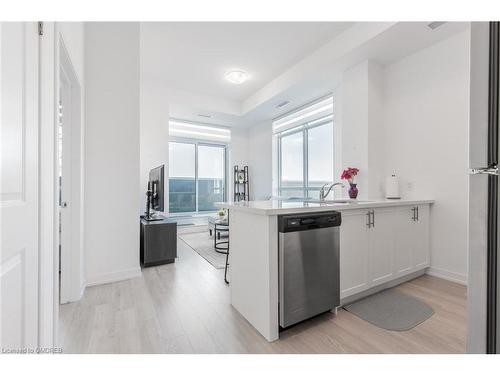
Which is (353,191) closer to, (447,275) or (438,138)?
(438,138)

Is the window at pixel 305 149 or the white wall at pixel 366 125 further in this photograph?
the window at pixel 305 149

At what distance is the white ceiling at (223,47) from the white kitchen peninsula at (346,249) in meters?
2.40

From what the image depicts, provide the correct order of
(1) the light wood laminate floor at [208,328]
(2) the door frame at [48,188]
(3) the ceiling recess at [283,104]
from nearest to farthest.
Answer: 1. (2) the door frame at [48,188]
2. (1) the light wood laminate floor at [208,328]
3. (3) the ceiling recess at [283,104]

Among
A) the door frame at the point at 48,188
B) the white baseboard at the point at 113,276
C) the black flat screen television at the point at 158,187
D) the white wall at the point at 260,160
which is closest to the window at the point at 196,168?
the white wall at the point at 260,160

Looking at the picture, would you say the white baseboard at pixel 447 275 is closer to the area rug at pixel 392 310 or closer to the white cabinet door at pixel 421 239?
the white cabinet door at pixel 421 239

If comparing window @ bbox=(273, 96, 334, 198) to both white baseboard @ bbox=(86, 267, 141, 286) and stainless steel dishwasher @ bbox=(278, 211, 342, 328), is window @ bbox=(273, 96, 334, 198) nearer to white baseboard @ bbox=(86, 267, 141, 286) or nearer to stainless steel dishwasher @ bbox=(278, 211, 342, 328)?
stainless steel dishwasher @ bbox=(278, 211, 342, 328)

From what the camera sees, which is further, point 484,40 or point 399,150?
point 399,150

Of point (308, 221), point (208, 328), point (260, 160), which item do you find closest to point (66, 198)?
point (208, 328)

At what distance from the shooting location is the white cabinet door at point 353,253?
2.00 metres

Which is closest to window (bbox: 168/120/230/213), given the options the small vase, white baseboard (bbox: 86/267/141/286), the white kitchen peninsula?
white baseboard (bbox: 86/267/141/286)

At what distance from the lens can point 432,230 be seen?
2883 millimetres
